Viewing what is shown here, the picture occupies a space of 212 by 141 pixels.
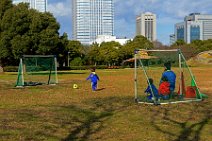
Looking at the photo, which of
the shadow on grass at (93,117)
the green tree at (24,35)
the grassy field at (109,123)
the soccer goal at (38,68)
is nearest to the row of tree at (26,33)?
the green tree at (24,35)

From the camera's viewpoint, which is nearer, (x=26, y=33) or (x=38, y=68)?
(x=38, y=68)

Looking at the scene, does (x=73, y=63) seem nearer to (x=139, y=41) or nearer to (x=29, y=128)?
(x=139, y=41)

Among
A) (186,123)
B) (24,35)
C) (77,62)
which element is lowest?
(186,123)

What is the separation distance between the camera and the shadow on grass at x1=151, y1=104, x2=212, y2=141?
375 inches

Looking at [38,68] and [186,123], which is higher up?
[38,68]

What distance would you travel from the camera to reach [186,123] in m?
11.5

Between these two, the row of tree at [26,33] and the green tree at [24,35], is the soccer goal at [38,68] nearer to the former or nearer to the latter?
the row of tree at [26,33]

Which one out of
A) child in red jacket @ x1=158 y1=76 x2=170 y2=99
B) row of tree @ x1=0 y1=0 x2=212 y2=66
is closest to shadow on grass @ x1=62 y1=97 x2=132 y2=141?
child in red jacket @ x1=158 y1=76 x2=170 y2=99

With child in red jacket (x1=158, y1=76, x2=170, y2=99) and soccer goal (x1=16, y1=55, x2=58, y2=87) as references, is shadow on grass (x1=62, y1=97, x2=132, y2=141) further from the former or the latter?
soccer goal (x1=16, y1=55, x2=58, y2=87)

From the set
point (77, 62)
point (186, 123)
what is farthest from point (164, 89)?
point (77, 62)

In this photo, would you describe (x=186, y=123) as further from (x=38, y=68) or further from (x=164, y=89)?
(x=38, y=68)

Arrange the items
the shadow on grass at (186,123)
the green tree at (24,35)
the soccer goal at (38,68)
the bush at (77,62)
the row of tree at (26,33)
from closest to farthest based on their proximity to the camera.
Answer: the shadow on grass at (186,123) < the soccer goal at (38,68) < the green tree at (24,35) < the row of tree at (26,33) < the bush at (77,62)

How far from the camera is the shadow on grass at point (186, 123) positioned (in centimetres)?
953

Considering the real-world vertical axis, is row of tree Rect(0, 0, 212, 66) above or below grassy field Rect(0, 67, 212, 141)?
above
